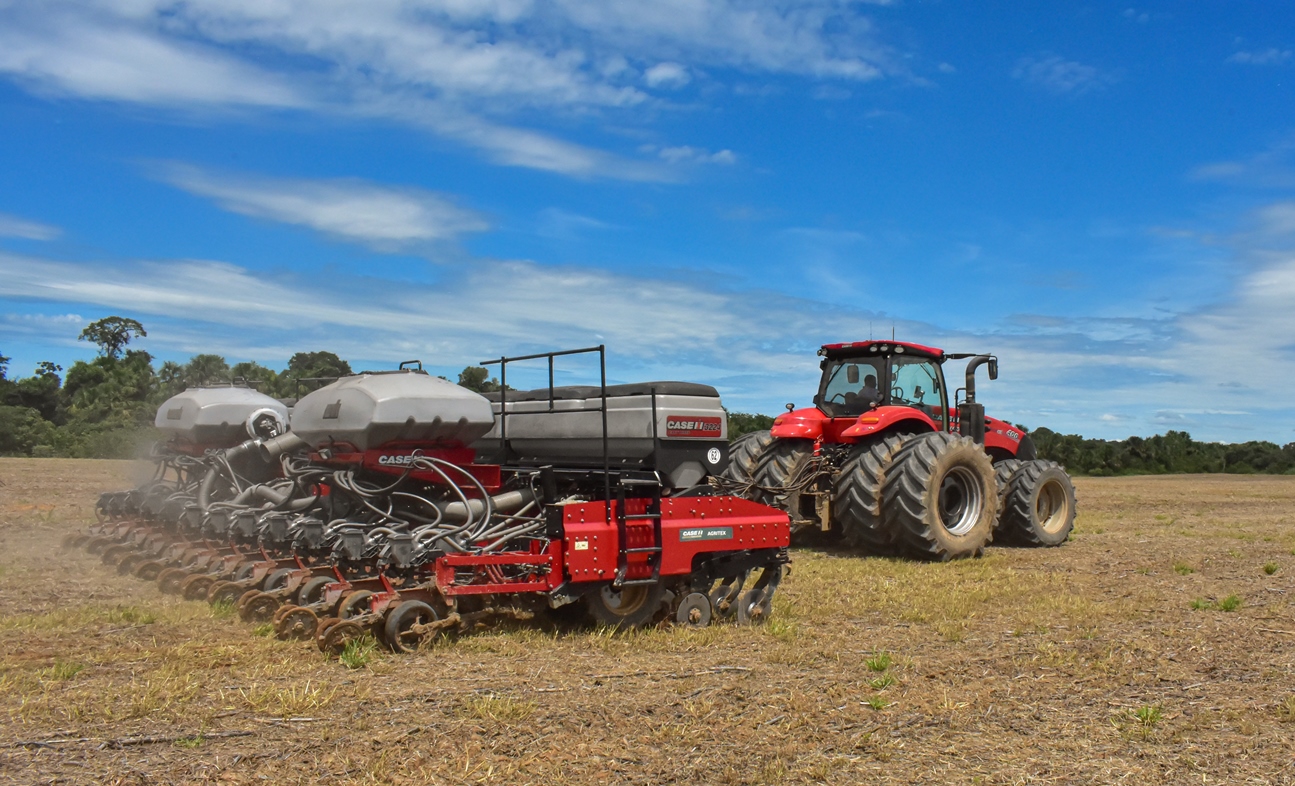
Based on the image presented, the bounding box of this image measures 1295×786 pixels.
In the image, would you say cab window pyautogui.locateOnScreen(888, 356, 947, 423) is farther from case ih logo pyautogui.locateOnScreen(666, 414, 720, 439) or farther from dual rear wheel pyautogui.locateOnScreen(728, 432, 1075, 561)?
case ih logo pyautogui.locateOnScreen(666, 414, 720, 439)

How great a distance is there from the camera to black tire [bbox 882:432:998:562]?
34.8 feet

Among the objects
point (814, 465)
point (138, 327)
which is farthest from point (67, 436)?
point (814, 465)

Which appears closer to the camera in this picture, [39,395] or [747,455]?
[747,455]

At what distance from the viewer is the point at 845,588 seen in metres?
9.02

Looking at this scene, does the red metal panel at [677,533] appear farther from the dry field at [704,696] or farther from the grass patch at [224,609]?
the grass patch at [224,609]

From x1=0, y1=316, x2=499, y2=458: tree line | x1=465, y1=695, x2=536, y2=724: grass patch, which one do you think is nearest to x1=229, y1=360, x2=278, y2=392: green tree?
x1=0, y1=316, x2=499, y2=458: tree line

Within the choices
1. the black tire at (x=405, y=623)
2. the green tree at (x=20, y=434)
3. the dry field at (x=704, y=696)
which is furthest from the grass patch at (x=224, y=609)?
the green tree at (x=20, y=434)

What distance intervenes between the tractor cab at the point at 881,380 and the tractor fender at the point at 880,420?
0.24 meters

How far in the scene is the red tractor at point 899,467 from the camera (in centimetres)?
1078

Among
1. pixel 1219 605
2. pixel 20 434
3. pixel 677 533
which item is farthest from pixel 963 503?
pixel 20 434

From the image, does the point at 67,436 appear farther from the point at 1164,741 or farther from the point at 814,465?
the point at 1164,741

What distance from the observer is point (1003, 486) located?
42.8 feet

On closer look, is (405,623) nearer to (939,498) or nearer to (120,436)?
(939,498)

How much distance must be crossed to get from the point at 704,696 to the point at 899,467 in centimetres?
599
